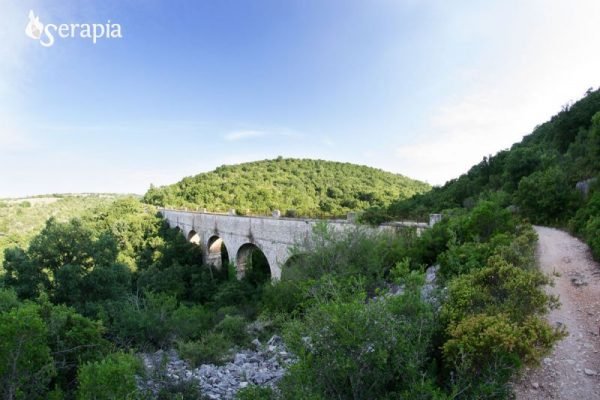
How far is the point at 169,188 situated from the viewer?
224 ft

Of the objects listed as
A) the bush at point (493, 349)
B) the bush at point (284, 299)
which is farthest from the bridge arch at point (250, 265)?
the bush at point (493, 349)

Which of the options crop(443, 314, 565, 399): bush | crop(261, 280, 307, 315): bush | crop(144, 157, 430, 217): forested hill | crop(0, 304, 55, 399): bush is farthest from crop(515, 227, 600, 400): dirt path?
crop(144, 157, 430, 217): forested hill

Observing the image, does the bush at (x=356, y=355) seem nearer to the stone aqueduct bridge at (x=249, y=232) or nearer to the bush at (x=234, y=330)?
the bush at (x=234, y=330)

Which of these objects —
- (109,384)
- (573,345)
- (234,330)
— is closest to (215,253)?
(234,330)

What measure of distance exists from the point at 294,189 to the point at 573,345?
5030cm

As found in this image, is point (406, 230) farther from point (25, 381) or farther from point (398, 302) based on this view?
point (25, 381)

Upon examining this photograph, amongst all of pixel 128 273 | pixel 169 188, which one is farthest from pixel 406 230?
pixel 169 188

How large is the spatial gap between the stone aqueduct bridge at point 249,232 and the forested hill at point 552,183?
2.66 meters

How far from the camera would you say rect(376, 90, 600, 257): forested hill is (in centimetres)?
1212

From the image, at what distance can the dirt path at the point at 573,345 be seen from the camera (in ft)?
12.5

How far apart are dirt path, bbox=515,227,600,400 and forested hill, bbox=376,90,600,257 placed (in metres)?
1.25

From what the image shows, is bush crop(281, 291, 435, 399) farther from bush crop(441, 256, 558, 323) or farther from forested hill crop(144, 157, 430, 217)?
forested hill crop(144, 157, 430, 217)

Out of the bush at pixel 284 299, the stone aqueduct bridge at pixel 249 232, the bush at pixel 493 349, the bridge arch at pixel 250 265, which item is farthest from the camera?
the bridge arch at pixel 250 265

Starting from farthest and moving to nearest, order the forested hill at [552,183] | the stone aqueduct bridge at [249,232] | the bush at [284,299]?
the stone aqueduct bridge at [249,232]
the forested hill at [552,183]
the bush at [284,299]
